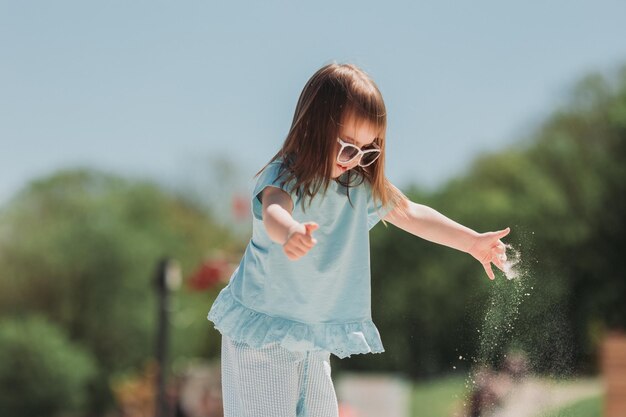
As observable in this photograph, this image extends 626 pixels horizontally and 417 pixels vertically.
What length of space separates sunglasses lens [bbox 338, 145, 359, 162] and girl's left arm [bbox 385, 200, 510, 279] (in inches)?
9.7

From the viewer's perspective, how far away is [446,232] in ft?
7.48

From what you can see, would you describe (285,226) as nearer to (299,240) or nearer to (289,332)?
(299,240)

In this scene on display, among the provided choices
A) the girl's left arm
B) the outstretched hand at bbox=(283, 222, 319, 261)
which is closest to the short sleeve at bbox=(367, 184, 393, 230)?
the girl's left arm

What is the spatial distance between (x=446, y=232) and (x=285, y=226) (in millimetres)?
624

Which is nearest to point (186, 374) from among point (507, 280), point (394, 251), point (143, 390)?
point (143, 390)

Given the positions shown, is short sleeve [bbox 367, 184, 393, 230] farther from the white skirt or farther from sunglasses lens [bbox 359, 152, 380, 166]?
the white skirt

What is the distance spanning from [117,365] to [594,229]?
1179cm

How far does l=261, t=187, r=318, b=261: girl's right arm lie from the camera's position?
1739 mm

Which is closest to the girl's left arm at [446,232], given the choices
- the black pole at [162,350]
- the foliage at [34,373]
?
the black pole at [162,350]

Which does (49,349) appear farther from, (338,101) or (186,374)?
(338,101)

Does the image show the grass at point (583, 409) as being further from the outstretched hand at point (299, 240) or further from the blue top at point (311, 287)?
the outstretched hand at point (299, 240)

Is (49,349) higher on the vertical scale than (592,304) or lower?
lower

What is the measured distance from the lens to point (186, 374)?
14.0m

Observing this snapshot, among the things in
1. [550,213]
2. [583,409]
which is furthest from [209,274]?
[550,213]
